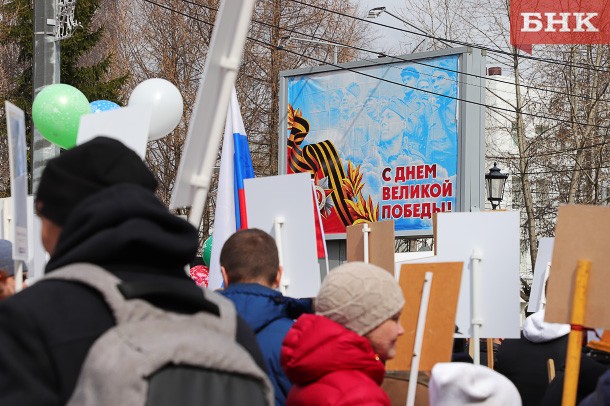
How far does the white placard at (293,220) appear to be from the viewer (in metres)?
6.24

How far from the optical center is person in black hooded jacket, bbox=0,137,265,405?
2021mm

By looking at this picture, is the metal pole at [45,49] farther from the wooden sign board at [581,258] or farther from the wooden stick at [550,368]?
the wooden sign board at [581,258]

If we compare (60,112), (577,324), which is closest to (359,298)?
(577,324)

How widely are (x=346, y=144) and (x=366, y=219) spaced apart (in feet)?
5.49

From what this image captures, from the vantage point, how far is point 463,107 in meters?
21.5

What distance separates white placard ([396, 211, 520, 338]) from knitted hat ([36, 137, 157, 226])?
408cm

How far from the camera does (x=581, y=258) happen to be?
14.3 ft

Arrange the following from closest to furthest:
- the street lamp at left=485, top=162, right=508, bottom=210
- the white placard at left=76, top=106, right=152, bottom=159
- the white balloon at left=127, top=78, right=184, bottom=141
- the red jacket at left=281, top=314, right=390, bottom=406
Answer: the red jacket at left=281, top=314, right=390, bottom=406, the white placard at left=76, top=106, right=152, bottom=159, the white balloon at left=127, top=78, right=184, bottom=141, the street lamp at left=485, top=162, right=508, bottom=210

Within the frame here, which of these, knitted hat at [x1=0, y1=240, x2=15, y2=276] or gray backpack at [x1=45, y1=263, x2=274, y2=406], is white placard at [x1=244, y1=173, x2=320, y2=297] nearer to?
knitted hat at [x1=0, y1=240, x2=15, y2=276]

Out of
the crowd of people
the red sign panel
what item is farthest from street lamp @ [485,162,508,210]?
the crowd of people

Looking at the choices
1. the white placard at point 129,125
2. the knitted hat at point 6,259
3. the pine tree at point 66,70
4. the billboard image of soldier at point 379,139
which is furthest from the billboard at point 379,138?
the white placard at point 129,125

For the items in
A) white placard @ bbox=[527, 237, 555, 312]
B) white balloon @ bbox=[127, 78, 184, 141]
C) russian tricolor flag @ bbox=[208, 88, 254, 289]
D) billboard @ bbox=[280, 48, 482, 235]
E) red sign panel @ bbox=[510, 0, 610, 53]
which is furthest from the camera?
red sign panel @ bbox=[510, 0, 610, 53]

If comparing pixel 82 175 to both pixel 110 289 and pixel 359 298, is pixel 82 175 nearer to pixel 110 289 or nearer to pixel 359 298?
pixel 110 289

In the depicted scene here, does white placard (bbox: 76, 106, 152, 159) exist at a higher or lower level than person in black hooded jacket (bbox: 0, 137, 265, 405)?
higher
